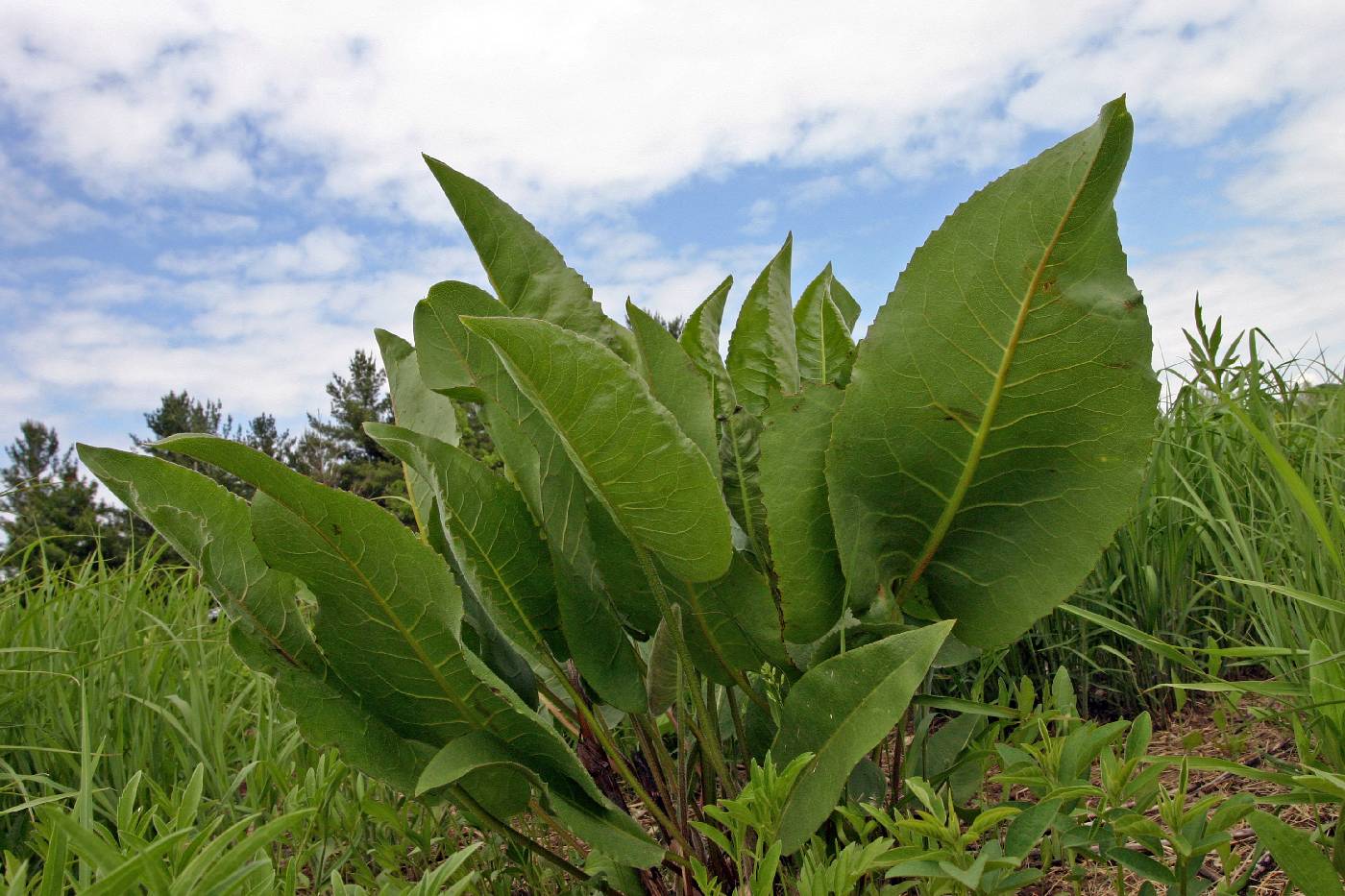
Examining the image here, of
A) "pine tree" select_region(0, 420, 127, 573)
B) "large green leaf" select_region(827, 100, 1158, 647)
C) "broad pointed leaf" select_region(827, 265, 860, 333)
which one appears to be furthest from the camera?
"pine tree" select_region(0, 420, 127, 573)

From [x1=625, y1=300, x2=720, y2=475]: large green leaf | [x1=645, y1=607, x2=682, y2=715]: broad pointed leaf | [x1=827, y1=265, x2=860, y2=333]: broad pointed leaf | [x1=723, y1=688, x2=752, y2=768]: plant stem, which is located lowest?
[x1=723, y1=688, x2=752, y2=768]: plant stem

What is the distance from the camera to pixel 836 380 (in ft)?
4.53

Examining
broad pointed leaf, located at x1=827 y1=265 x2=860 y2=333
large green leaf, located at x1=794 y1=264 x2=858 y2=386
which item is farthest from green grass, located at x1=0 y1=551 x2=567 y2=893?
broad pointed leaf, located at x1=827 y1=265 x2=860 y2=333

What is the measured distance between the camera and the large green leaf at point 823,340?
138cm

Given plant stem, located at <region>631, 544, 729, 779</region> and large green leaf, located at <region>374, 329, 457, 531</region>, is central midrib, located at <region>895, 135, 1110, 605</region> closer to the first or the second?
plant stem, located at <region>631, 544, 729, 779</region>

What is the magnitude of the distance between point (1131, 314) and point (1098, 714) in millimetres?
1514

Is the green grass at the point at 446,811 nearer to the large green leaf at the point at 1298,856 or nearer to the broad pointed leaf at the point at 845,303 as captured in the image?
the large green leaf at the point at 1298,856

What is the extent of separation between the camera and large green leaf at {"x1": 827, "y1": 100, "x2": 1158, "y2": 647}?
101 centimetres

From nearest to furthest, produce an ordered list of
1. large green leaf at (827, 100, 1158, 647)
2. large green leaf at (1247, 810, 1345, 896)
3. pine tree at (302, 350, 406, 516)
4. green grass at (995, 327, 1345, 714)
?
large green leaf at (1247, 810, 1345, 896)
large green leaf at (827, 100, 1158, 647)
green grass at (995, 327, 1345, 714)
pine tree at (302, 350, 406, 516)

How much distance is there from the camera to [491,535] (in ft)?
4.00

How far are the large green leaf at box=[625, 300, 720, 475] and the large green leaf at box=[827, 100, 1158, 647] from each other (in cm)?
15

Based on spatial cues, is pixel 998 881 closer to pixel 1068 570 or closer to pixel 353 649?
pixel 1068 570

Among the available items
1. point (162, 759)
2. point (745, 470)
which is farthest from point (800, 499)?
point (162, 759)

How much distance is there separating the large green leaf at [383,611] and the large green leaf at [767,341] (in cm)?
51
